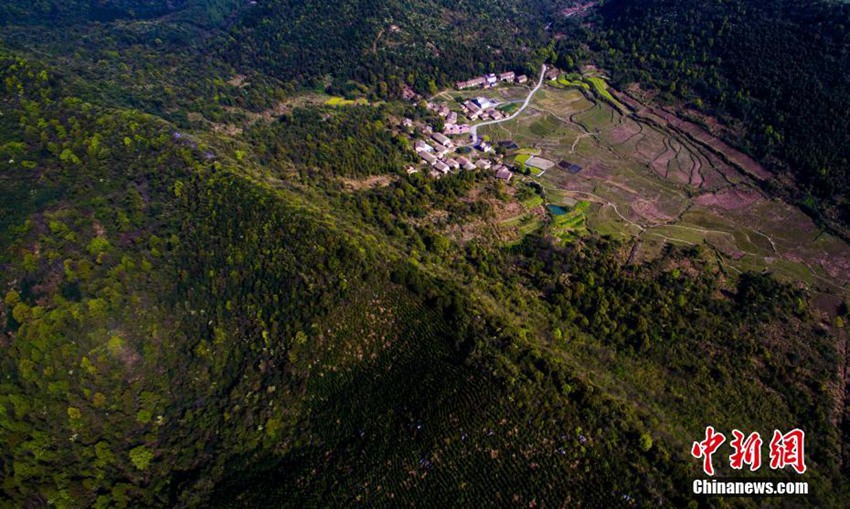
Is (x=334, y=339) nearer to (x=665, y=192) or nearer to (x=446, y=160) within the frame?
(x=446, y=160)

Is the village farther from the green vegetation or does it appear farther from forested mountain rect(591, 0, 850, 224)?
forested mountain rect(591, 0, 850, 224)

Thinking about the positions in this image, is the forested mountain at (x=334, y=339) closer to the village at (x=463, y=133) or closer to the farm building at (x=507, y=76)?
the village at (x=463, y=133)

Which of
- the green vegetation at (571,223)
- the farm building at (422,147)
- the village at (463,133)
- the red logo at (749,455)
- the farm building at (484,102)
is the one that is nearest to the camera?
the red logo at (749,455)

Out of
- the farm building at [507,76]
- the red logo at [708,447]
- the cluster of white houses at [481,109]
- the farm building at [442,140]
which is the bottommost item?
the red logo at [708,447]

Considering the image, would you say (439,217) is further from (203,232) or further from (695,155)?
(695,155)

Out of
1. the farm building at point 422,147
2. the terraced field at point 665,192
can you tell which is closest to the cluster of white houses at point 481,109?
the terraced field at point 665,192

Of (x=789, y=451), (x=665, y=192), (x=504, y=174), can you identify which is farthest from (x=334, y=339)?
(x=665, y=192)
